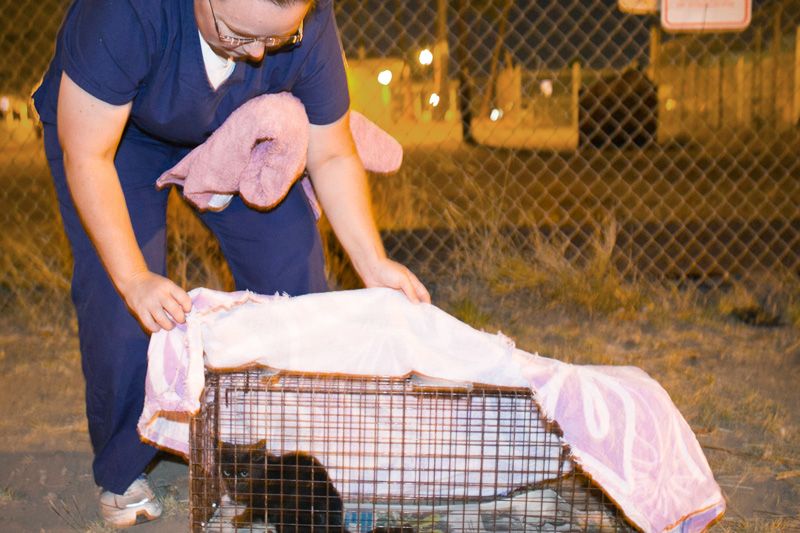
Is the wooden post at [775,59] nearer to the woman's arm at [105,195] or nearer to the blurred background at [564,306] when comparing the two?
the blurred background at [564,306]

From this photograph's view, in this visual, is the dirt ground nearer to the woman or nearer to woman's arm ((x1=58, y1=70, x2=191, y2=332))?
the woman

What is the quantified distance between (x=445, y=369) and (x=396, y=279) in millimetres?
319

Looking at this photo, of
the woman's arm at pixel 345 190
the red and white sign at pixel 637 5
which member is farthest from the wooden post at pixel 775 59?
the woman's arm at pixel 345 190

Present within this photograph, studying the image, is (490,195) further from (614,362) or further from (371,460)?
(371,460)

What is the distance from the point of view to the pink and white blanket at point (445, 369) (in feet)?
6.91

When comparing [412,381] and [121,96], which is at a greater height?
[121,96]

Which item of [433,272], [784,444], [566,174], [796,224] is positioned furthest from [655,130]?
[784,444]

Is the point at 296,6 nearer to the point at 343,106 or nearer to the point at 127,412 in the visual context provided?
the point at 343,106

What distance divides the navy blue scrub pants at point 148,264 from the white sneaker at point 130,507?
3 cm

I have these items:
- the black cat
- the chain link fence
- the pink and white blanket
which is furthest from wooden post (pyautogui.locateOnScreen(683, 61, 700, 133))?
the black cat

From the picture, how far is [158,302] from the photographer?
2074 mm

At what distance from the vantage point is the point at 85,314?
250 centimetres

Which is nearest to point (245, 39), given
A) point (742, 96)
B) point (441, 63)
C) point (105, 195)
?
point (105, 195)

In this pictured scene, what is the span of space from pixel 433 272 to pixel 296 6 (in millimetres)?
3630
